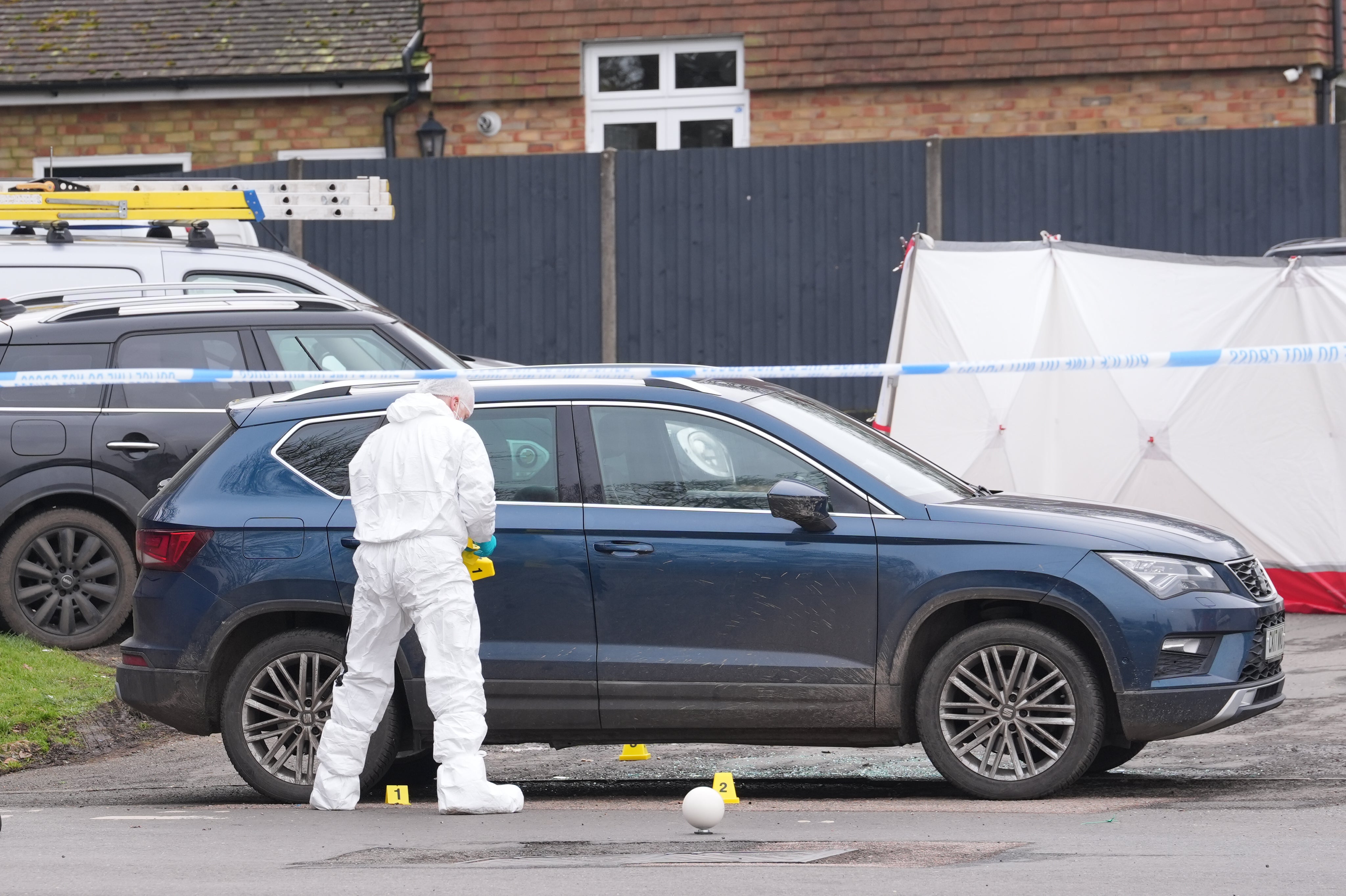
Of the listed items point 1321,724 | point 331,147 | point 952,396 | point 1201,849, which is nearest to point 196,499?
point 1201,849

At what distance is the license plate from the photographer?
23.6 ft

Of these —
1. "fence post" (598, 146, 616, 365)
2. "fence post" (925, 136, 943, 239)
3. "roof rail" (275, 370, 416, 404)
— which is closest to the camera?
"roof rail" (275, 370, 416, 404)

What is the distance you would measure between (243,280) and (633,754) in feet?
16.5

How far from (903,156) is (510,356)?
154 inches

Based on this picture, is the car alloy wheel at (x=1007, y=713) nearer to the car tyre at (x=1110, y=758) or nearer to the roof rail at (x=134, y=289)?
the car tyre at (x=1110, y=758)

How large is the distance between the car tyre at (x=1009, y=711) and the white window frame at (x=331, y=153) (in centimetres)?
1377

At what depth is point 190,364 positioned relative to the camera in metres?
10.7

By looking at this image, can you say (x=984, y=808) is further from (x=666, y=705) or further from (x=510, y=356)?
(x=510, y=356)

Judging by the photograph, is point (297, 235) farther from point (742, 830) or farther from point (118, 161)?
point (742, 830)

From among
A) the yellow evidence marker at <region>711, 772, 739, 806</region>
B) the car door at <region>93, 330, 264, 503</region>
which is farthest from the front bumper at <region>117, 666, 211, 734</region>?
the car door at <region>93, 330, 264, 503</region>

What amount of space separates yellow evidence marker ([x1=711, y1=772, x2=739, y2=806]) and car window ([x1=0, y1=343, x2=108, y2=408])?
16.3ft

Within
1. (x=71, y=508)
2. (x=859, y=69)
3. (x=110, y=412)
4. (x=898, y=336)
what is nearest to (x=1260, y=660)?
(x=898, y=336)

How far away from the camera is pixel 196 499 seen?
25.2ft

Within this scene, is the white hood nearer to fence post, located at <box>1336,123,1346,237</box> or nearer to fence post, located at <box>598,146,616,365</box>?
fence post, located at <box>598,146,616,365</box>
